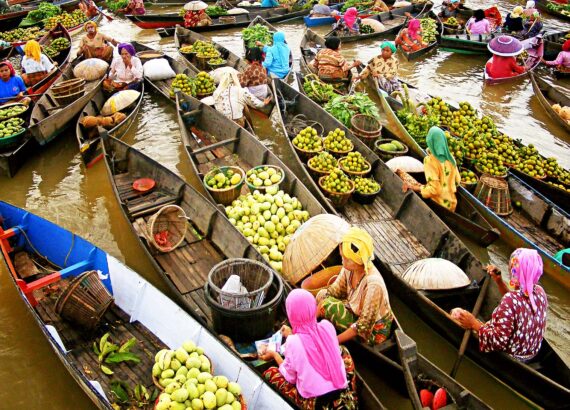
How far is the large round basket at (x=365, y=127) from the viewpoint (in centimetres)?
780

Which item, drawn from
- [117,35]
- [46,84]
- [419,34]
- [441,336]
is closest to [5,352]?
[441,336]

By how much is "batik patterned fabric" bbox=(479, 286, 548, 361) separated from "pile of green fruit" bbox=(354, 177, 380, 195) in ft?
9.54

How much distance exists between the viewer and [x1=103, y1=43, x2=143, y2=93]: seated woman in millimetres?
9578

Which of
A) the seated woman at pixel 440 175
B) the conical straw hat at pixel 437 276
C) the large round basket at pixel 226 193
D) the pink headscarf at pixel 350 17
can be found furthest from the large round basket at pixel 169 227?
the pink headscarf at pixel 350 17

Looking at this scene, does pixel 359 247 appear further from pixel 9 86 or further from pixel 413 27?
pixel 413 27

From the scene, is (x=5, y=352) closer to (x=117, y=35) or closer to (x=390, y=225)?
(x=390, y=225)

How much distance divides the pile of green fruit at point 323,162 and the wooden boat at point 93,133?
391 cm

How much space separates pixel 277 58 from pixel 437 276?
726cm

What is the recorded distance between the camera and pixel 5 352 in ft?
16.0

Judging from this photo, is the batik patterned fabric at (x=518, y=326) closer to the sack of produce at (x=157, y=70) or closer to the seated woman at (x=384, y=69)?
the seated woman at (x=384, y=69)

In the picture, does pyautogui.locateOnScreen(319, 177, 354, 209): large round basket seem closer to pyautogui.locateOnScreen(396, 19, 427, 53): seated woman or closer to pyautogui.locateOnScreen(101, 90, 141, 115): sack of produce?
pyautogui.locateOnScreen(101, 90, 141, 115): sack of produce

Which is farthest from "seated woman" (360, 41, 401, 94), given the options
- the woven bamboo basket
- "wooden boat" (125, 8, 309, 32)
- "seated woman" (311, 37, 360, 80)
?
"wooden boat" (125, 8, 309, 32)

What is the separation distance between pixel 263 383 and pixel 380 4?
1693 centimetres

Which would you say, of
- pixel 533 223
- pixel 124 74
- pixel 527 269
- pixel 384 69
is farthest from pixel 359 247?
pixel 124 74
